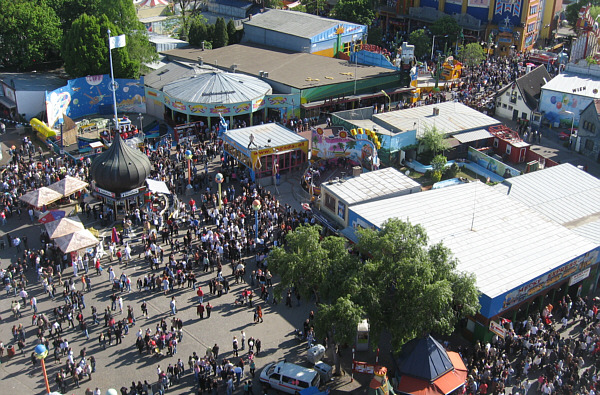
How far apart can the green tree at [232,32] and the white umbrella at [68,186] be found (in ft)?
131

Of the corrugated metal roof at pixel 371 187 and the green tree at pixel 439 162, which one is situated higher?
the corrugated metal roof at pixel 371 187

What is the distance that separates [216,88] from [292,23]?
23033 mm

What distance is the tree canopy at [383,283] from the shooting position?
1114 inches

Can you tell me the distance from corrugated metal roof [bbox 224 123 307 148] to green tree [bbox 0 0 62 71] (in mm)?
32272

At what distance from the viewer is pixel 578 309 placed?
1432 inches

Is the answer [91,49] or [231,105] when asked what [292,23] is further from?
[91,49]

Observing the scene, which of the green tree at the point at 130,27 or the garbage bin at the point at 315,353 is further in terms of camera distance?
the green tree at the point at 130,27

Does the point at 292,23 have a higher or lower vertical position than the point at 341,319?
higher

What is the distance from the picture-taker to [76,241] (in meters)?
39.9

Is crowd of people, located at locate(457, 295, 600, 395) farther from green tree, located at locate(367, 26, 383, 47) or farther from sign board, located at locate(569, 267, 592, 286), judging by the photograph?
green tree, located at locate(367, 26, 383, 47)

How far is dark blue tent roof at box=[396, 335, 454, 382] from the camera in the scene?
29131 mm

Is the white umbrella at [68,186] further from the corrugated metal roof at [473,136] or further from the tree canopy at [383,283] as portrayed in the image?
the corrugated metal roof at [473,136]

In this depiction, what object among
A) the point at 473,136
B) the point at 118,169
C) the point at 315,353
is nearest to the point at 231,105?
the point at 118,169

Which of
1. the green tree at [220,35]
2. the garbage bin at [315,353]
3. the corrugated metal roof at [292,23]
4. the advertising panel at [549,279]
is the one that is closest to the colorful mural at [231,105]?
the corrugated metal roof at [292,23]
